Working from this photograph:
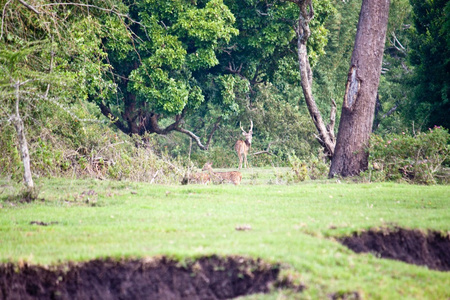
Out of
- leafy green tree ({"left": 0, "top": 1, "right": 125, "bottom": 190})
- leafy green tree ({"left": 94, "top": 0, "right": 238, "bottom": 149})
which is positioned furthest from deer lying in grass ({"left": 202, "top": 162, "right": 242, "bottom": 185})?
leafy green tree ({"left": 94, "top": 0, "right": 238, "bottom": 149})

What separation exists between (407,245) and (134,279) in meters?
3.98

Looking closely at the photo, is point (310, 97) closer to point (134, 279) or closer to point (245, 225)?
point (245, 225)

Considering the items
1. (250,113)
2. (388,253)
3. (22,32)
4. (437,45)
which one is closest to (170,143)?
(250,113)

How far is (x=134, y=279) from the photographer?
6863 millimetres

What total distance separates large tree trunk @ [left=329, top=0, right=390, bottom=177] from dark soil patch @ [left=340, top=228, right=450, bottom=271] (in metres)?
8.81

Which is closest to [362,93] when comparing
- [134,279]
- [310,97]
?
[310,97]

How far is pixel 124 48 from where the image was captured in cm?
2331

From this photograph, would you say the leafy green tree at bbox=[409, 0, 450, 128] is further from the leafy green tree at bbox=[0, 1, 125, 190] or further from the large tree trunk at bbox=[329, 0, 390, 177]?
the leafy green tree at bbox=[0, 1, 125, 190]

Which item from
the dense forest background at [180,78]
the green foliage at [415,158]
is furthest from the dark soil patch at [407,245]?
the green foliage at [415,158]

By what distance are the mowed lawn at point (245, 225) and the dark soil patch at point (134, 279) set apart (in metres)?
0.13

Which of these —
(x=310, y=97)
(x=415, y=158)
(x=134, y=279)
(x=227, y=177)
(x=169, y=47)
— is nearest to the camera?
(x=134, y=279)

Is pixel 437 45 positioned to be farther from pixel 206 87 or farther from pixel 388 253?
pixel 388 253

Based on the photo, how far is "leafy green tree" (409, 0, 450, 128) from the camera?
70.9 feet

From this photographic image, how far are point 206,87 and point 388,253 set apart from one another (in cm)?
2101
